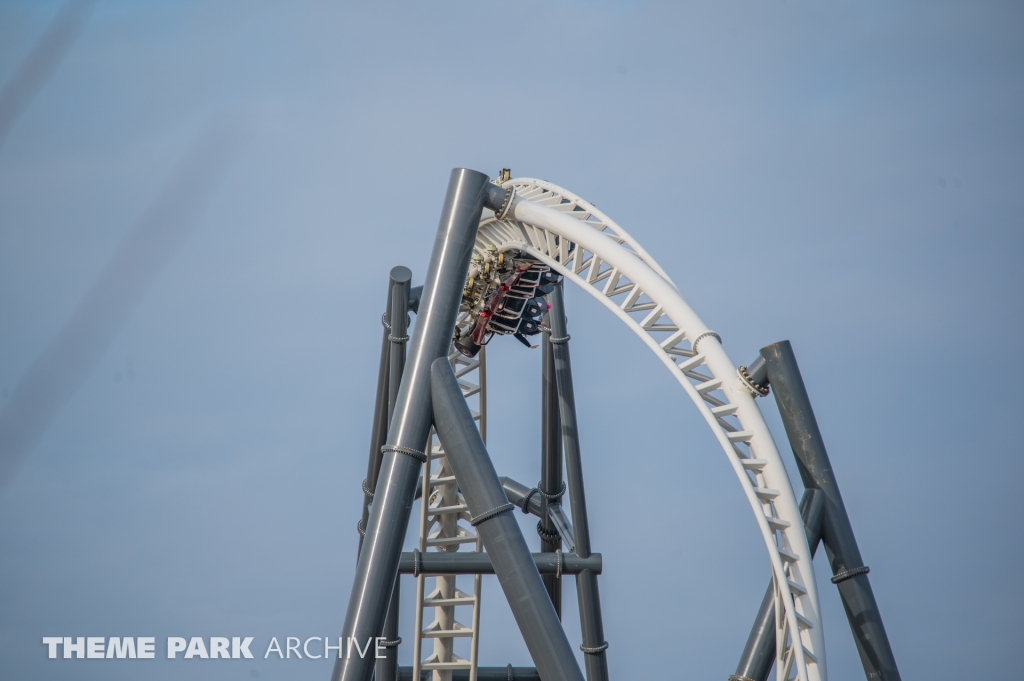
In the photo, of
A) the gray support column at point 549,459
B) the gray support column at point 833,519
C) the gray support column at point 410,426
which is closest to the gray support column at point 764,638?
the gray support column at point 833,519

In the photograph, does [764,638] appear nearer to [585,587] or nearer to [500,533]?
[500,533]

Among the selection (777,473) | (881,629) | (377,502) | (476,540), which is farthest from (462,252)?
(476,540)

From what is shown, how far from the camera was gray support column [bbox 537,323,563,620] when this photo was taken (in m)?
22.2

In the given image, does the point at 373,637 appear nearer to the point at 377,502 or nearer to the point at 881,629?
the point at 377,502

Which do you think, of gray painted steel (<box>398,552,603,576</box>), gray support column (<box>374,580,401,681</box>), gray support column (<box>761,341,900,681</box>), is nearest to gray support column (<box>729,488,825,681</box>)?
gray support column (<box>761,341,900,681</box>)

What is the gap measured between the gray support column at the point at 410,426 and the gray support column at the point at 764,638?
4434mm

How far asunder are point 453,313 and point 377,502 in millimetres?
2646

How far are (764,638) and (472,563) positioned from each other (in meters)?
6.63

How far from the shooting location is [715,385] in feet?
47.6

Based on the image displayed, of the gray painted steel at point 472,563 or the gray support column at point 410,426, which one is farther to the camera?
the gray painted steel at point 472,563

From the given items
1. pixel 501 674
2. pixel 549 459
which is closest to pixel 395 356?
pixel 549 459

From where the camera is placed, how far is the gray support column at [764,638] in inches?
561

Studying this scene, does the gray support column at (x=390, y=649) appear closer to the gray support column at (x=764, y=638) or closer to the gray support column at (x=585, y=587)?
the gray support column at (x=585, y=587)

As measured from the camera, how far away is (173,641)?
54.2 ft
